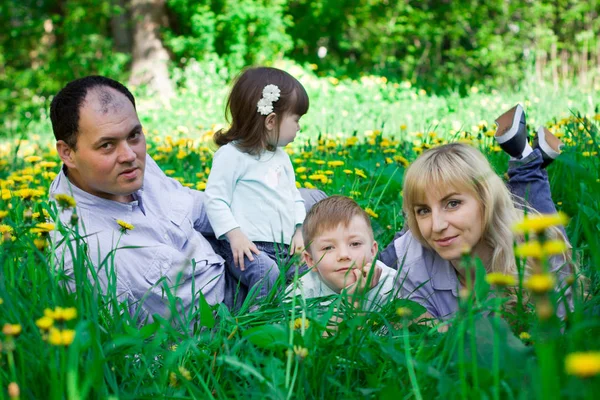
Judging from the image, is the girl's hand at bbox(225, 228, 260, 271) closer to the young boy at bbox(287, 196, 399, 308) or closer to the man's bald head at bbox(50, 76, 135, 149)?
the young boy at bbox(287, 196, 399, 308)

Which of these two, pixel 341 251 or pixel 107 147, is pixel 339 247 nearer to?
pixel 341 251

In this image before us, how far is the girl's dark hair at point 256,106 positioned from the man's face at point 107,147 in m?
0.66

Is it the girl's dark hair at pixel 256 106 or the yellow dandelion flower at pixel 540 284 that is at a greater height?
the girl's dark hair at pixel 256 106

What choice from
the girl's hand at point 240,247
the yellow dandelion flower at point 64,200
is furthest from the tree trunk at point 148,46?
the yellow dandelion flower at point 64,200

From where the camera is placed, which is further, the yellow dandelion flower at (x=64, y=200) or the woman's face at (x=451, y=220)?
the woman's face at (x=451, y=220)

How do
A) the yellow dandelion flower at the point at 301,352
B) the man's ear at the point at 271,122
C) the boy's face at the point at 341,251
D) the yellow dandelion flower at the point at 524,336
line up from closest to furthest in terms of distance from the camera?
the yellow dandelion flower at the point at 301,352
the yellow dandelion flower at the point at 524,336
the boy's face at the point at 341,251
the man's ear at the point at 271,122

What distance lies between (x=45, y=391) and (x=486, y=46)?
10887mm

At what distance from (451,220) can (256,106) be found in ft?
3.79

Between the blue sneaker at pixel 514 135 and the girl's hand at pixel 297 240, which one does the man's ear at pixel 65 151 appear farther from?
the blue sneaker at pixel 514 135

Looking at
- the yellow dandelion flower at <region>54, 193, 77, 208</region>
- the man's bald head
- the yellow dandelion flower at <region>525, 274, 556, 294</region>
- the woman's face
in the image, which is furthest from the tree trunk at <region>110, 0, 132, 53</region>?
the yellow dandelion flower at <region>525, 274, 556, 294</region>

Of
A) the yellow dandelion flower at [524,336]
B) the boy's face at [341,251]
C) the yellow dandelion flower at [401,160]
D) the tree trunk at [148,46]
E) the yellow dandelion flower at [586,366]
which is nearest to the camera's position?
the yellow dandelion flower at [586,366]

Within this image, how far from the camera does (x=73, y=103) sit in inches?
90.7

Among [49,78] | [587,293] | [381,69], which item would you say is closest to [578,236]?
[587,293]

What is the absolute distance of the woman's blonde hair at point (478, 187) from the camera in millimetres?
2144
